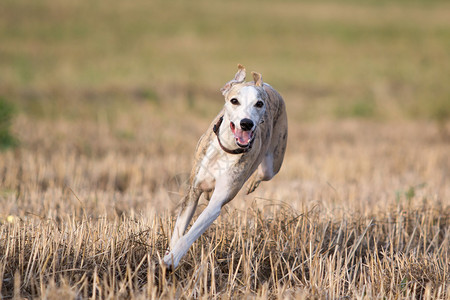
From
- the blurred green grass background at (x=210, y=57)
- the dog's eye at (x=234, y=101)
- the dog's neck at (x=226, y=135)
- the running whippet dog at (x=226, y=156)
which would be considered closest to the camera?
the running whippet dog at (x=226, y=156)

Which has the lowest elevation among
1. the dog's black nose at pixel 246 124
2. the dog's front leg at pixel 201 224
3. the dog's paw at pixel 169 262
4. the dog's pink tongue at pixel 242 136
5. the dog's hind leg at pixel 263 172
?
the dog's paw at pixel 169 262

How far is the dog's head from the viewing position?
4.04m

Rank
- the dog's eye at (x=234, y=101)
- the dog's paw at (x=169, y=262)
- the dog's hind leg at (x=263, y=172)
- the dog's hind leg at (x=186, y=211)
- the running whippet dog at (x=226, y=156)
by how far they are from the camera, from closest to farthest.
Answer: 1. the dog's paw at (x=169, y=262)
2. the running whippet dog at (x=226, y=156)
3. the dog's eye at (x=234, y=101)
4. the dog's hind leg at (x=186, y=211)
5. the dog's hind leg at (x=263, y=172)

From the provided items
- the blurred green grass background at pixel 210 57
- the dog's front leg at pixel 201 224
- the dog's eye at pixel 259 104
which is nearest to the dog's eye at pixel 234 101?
the dog's eye at pixel 259 104

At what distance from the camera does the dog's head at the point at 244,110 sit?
4043 millimetres

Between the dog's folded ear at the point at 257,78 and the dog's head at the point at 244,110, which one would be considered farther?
the dog's folded ear at the point at 257,78

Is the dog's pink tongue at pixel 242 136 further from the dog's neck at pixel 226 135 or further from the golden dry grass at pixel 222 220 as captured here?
the golden dry grass at pixel 222 220

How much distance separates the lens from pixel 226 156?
14.4 feet

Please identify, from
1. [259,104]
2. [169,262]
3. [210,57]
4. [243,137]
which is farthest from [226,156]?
[210,57]

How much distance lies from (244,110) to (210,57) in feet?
74.4

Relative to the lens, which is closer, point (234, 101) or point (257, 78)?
point (234, 101)

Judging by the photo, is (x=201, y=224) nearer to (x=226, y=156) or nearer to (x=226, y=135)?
(x=226, y=156)

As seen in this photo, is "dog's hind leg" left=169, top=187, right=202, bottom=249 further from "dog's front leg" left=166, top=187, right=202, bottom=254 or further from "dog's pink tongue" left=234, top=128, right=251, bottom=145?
"dog's pink tongue" left=234, top=128, right=251, bottom=145

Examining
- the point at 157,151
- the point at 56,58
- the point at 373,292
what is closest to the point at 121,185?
the point at 157,151
